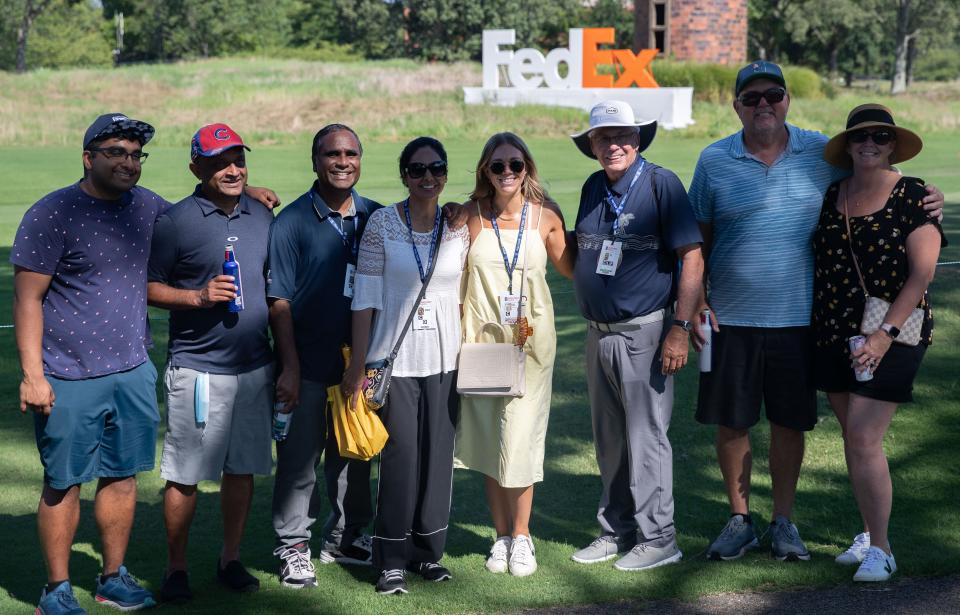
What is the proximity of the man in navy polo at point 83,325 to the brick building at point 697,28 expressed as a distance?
44324 mm

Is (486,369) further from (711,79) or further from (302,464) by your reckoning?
(711,79)

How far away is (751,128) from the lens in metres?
5.38

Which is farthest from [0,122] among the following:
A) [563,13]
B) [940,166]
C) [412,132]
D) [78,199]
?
[563,13]

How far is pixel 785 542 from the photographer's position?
5.41 meters

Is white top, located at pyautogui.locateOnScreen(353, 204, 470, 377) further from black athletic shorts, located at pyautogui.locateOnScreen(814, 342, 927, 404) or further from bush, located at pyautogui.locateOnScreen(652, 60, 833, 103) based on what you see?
bush, located at pyautogui.locateOnScreen(652, 60, 833, 103)

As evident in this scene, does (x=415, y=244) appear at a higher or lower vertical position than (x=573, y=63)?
higher

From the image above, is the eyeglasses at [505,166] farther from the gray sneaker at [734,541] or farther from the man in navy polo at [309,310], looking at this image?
the gray sneaker at [734,541]

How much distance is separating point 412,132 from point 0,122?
1289cm

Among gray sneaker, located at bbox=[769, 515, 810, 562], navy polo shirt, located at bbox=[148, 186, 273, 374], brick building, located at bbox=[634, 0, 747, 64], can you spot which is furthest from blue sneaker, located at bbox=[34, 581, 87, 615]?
brick building, located at bbox=[634, 0, 747, 64]

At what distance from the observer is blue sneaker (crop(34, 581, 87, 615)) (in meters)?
4.69

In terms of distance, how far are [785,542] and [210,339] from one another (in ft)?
9.15

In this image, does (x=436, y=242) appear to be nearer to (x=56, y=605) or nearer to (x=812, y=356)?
(x=812, y=356)

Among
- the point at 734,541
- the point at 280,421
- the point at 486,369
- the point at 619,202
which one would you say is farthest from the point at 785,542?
the point at 280,421

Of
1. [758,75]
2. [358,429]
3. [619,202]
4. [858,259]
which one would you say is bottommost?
[358,429]
